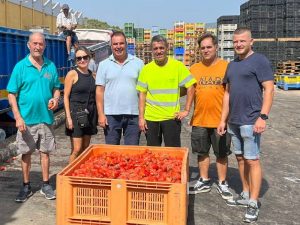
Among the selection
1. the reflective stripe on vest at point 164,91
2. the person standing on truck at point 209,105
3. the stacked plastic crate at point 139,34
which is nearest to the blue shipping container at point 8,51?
the reflective stripe on vest at point 164,91

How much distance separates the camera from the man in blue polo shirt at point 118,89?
5016 mm

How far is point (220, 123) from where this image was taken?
4.93m

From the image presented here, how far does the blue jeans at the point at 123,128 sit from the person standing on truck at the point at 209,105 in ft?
2.57

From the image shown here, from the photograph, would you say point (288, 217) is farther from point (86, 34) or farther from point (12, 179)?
point (86, 34)

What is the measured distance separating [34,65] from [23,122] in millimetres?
719

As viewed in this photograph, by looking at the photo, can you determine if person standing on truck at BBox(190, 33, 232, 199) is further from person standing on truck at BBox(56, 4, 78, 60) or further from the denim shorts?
person standing on truck at BBox(56, 4, 78, 60)

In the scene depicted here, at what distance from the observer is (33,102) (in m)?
4.88

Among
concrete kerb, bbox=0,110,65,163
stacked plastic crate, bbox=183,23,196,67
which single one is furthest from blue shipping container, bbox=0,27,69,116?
stacked plastic crate, bbox=183,23,196,67

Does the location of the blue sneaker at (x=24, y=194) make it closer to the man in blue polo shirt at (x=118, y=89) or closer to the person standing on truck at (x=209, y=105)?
the man in blue polo shirt at (x=118, y=89)

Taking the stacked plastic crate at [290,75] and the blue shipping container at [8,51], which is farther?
the stacked plastic crate at [290,75]

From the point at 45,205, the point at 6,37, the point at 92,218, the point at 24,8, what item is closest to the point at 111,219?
the point at 92,218

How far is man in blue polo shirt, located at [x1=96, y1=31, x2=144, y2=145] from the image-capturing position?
197 inches

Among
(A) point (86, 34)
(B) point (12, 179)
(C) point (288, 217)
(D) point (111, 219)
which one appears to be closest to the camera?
(D) point (111, 219)

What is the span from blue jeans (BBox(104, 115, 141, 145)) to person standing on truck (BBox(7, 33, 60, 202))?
728mm
